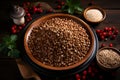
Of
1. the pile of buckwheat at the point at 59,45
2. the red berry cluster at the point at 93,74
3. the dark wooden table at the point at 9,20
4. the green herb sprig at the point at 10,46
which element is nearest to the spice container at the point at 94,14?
the dark wooden table at the point at 9,20

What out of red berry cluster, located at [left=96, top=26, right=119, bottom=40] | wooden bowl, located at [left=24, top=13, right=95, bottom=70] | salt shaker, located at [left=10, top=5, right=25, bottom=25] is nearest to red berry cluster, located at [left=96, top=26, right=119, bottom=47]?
red berry cluster, located at [left=96, top=26, right=119, bottom=40]

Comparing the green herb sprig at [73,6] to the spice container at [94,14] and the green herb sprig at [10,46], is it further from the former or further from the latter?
the green herb sprig at [10,46]

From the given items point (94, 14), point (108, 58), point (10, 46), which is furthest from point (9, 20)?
point (108, 58)

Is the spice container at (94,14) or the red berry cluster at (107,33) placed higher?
the spice container at (94,14)

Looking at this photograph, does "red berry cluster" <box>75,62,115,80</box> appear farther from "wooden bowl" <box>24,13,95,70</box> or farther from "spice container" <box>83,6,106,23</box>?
"spice container" <box>83,6,106,23</box>

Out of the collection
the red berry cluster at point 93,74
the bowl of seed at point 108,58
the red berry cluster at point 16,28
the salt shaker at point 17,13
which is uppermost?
the salt shaker at point 17,13

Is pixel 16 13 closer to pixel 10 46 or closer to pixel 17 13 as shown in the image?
pixel 17 13
